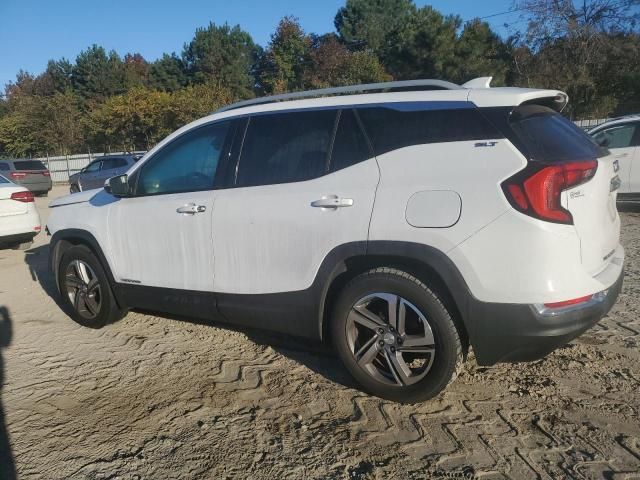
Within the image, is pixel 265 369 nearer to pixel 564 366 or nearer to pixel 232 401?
pixel 232 401

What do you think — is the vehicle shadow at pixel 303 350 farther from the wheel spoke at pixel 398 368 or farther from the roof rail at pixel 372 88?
the roof rail at pixel 372 88

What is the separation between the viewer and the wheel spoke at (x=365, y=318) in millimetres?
3082

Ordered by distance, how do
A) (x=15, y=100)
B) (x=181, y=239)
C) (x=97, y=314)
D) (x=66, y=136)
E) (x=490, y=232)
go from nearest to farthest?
1. (x=490, y=232)
2. (x=181, y=239)
3. (x=97, y=314)
4. (x=66, y=136)
5. (x=15, y=100)

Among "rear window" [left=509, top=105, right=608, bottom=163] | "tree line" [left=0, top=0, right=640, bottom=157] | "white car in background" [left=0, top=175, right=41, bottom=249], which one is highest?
"tree line" [left=0, top=0, right=640, bottom=157]

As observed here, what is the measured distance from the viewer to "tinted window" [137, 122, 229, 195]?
3832 mm

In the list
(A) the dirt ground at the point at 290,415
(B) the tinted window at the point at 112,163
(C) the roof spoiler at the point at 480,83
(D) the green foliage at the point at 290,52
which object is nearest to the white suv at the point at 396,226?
(C) the roof spoiler at the point at 480,83

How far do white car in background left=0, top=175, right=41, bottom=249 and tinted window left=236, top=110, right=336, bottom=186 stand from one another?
568cm

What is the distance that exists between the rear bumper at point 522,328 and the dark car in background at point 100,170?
18234 mm

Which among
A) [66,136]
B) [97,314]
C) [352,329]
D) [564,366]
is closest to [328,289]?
[352,329]

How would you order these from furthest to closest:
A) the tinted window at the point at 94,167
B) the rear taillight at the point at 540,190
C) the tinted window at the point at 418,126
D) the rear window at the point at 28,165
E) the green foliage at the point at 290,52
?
the green foliage at the point at 290,52
the rear window at the point at 28,165
the tinted window at the point at 94,167
the tinted window at the point at 418,126
the rear taillight at the point at 540,190

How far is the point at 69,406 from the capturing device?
3.34 meters

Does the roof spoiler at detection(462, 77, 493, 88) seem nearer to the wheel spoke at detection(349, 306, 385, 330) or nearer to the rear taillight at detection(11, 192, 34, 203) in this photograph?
the wheel spoke at detection(349, 306, 385, 330)

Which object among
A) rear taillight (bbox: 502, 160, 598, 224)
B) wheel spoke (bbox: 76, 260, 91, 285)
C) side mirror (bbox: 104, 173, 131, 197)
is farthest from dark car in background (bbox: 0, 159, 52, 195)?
rear taillight (bbox: 502, 160, 598, 224)

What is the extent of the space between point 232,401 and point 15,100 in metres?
55.6
